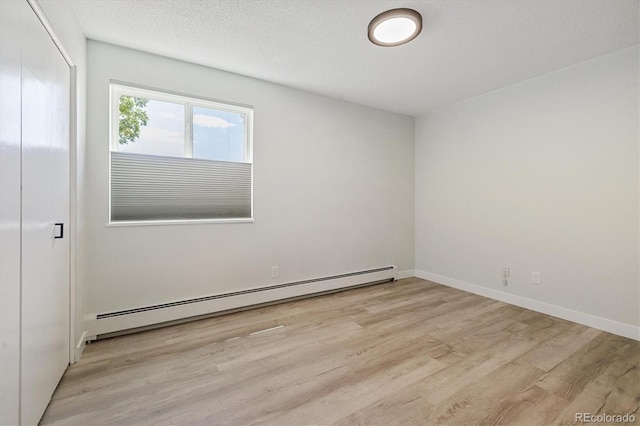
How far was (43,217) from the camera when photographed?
58.9 inches

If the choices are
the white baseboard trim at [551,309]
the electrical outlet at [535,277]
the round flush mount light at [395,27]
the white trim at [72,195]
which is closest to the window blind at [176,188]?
the white trim at [72,195]

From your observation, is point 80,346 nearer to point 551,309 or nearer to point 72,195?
point 72,195

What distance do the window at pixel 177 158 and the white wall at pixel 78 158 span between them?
28 cm

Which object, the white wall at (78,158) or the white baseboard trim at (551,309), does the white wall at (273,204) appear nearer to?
the white wall at (78,158)

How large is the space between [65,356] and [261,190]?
2085mm

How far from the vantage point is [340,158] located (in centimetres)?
376

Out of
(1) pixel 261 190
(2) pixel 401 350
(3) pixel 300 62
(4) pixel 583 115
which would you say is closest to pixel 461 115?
(4) pixel 583 115

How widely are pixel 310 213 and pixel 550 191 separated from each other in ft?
8.80

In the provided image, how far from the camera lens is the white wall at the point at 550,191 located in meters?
2.50

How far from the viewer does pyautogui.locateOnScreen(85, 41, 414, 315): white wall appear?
241 cm

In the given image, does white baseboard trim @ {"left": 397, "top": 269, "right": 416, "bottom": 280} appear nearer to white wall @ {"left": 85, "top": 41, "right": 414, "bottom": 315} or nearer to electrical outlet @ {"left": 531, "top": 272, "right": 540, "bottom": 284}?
white wall @ {"left": 85, "top": 41, "right": 414, "bottom": 315}

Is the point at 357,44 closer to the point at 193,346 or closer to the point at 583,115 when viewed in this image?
the point at 583,115

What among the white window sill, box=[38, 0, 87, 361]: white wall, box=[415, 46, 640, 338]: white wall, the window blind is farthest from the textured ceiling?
the white window sill

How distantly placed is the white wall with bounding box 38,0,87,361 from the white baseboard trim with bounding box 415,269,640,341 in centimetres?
415
